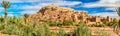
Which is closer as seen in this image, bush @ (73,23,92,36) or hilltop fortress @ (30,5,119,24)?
bush @ (73,23,92,36)

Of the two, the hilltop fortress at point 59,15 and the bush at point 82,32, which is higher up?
the bush at point 82,32

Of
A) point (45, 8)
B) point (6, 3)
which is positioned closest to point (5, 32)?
point (6, 3)

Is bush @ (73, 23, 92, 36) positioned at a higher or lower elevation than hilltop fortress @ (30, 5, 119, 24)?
higher

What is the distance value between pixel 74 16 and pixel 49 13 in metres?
17.5

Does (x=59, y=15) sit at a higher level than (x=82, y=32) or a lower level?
lower

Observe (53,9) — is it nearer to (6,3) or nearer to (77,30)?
(6,3)

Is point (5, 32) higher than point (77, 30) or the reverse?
the reverse

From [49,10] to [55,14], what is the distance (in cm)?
878

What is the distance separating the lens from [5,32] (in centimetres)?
4284

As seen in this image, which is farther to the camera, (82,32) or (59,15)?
(59,15)

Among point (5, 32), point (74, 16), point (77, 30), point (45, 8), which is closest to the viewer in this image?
point (77, 30)

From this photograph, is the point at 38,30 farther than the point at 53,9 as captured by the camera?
No

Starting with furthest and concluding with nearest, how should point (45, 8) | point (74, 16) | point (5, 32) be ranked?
point (45, 8) → point (74, 16) → point (5, 32)

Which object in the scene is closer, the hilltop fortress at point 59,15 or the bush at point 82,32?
the bush at point 82,32
